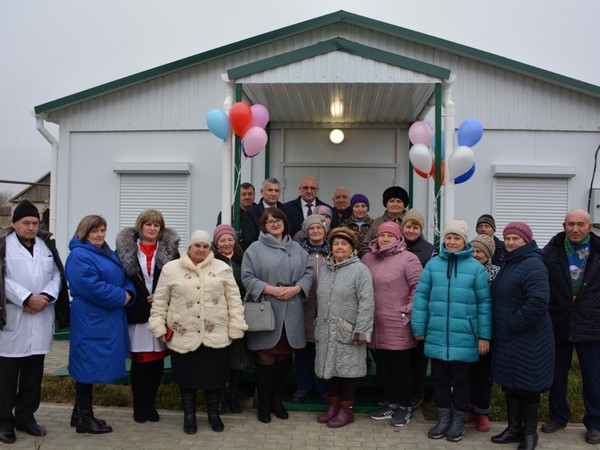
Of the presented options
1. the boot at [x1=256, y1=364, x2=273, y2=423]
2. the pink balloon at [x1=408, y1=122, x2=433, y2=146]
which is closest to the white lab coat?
the boot at [x1=256, y1=364, x2=273, y2=423]

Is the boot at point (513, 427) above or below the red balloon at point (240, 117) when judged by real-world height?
below

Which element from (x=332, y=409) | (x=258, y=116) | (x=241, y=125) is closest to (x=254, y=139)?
(x=241, y=125)

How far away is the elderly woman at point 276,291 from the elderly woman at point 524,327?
5.00 feet

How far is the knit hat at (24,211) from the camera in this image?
4.09 metres

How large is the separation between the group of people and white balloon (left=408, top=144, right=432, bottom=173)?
1365 millimetres

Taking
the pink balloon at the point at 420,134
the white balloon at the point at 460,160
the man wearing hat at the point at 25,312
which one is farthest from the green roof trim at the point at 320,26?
the man wearing hat at the point at 25,312

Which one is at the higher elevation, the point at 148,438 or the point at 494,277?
the point at 494,277

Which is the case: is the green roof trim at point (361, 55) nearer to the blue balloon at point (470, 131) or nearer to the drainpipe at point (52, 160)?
the blue balloon at point (470, 131)

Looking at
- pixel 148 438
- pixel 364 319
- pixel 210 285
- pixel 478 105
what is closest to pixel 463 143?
pixel 478 105

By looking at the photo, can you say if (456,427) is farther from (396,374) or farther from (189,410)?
(189,410)

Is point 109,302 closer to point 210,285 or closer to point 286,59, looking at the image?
point 210,285

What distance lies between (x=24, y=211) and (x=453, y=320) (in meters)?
3.39

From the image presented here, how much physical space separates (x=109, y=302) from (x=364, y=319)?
1960 millimetres

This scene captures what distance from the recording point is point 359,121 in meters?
7.69
